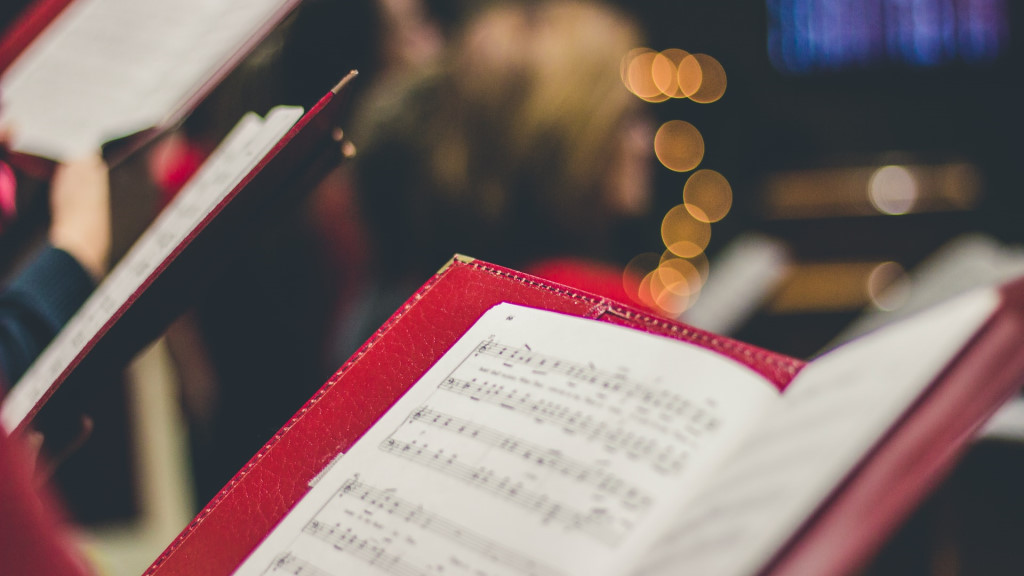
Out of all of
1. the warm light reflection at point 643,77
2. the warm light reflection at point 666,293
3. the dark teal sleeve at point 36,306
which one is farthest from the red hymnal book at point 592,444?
the warm light reflection at point 643,77

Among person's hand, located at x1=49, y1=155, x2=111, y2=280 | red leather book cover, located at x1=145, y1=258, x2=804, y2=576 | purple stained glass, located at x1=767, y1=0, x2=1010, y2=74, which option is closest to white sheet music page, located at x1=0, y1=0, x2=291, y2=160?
person's hand, located at x1=49, y1=155, x2=111, y2=280

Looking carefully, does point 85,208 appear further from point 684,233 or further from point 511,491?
point 684,233

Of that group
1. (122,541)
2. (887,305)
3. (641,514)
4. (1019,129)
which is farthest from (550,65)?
(1019,129)

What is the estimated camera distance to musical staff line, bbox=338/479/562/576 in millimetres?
457

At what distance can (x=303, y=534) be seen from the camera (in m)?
0.56

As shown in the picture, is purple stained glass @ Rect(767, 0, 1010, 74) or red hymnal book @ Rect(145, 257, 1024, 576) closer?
red hymnal book @ Rect(145, 257, 1024, 576)

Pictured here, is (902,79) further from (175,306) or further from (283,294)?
(175,306)

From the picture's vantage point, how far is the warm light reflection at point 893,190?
3.03 meters

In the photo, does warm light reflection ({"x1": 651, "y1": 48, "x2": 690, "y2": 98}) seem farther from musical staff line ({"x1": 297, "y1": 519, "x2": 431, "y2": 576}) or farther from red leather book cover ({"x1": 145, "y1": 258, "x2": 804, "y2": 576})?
musical staff line ({"x1": 297, "y1": 519, "x2": 431, "y2": 576})

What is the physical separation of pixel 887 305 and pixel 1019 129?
Answer: 90cm

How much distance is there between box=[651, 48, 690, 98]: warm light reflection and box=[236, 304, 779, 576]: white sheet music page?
102 inches

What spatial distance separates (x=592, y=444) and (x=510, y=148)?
1.02 meters

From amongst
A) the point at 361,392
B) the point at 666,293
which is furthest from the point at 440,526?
the point at 666,293

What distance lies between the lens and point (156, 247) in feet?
2.39
